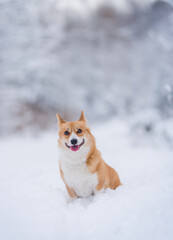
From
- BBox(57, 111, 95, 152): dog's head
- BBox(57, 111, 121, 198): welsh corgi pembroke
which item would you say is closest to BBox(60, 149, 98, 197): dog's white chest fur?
BBox(57, 111, 121, 198): welsh corgi pembroke

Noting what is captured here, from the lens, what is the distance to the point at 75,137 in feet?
7.27

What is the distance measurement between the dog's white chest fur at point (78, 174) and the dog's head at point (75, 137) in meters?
0.10

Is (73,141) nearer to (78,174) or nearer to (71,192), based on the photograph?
(78,174)

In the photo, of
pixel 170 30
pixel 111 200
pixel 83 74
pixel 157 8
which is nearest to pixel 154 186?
pixel 111 200

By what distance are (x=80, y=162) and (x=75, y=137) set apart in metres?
0.29

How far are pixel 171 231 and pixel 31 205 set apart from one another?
1.48 metres

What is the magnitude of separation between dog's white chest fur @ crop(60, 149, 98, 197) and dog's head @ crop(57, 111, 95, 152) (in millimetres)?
103

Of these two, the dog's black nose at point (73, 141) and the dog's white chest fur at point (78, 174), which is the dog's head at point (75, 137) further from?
the dog's white chest fur at point (78, 174)

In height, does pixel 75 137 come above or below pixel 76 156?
above

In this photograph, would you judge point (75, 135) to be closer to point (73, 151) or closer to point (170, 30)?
point (73, 151)

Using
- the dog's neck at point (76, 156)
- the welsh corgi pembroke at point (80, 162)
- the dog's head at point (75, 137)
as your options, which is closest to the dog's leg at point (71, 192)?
the welsh corgi pembroke at point (80, 162)

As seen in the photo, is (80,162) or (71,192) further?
(71,192)

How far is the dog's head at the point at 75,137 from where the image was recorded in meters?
2.22

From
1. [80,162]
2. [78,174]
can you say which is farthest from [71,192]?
[80,162]
